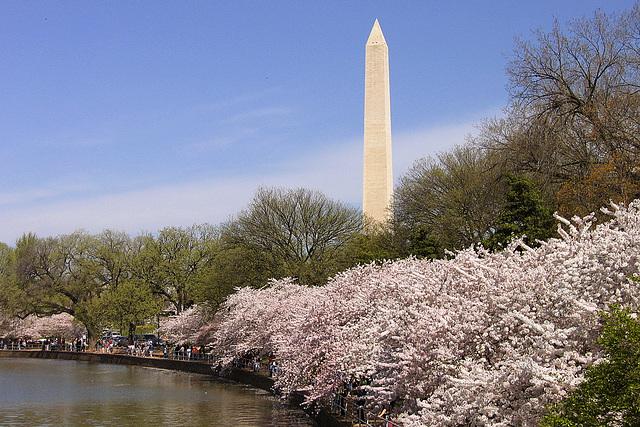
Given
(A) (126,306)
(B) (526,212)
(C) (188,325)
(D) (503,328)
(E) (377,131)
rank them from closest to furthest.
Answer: (D) (503,328)
(B) (526,212)
(E) (377,131)
(C) (188,325)
(A) (126,306)

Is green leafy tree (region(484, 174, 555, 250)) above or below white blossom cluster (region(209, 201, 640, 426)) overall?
above

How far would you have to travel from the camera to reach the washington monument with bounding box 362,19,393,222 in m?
46.2

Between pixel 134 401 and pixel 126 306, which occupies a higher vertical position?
pixel 126 306

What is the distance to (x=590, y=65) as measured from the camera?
1041 inches

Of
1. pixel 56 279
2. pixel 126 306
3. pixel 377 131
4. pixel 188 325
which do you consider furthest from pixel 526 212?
pixel 56 279

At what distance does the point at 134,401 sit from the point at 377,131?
24.2 m

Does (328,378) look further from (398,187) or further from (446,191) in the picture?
(398,187)

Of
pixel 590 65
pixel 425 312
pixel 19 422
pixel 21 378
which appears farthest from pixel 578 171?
pixel 21 378

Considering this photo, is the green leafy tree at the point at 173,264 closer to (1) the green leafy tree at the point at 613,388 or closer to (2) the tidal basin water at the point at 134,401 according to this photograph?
(2) the tidal basin water at the point at 134,401

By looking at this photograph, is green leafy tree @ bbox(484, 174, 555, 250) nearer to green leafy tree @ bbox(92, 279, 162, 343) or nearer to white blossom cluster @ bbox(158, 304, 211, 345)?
white blossom cluster @ bbox(158, 304, 211, 345)

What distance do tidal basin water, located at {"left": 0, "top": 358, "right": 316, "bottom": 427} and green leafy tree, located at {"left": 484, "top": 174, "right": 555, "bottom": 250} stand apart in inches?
432

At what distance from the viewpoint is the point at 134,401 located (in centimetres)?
3198

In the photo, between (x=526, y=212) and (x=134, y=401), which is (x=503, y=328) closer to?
(x=526, y=212)

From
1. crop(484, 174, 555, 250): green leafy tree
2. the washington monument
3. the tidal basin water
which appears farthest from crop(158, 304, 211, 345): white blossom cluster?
crop(484, 174, 555, 250): green leafy tree
